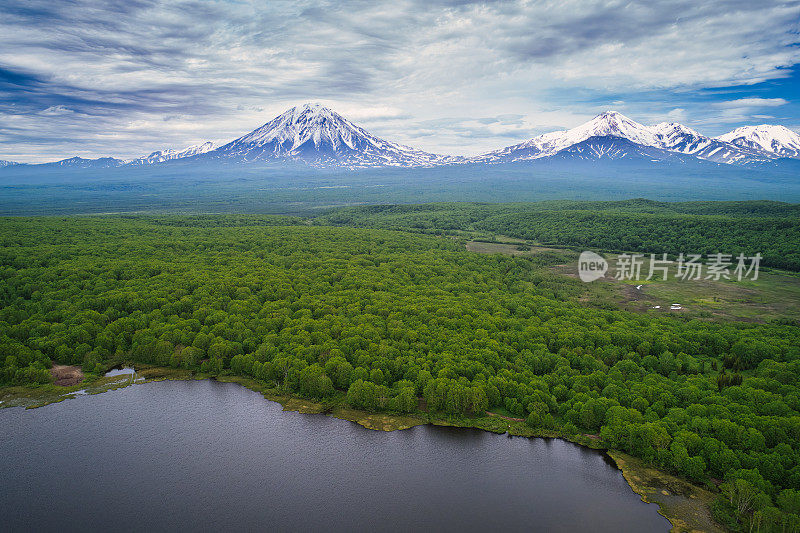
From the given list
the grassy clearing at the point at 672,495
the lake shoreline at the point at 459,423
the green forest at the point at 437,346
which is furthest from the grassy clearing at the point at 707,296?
the grassy clearing at the point at 672,495

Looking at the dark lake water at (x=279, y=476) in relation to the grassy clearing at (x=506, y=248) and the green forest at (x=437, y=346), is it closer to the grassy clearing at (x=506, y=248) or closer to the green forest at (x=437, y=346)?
the green forest at (x=437, y=346)

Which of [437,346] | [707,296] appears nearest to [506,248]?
[707,296]

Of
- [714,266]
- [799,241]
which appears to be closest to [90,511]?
[714,266]

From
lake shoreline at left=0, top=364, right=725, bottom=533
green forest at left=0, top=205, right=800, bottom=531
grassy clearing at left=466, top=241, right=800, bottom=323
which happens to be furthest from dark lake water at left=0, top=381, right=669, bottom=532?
grassy clearing at left=466, top=241, right=800, bottom=323

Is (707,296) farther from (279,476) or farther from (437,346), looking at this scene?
(279,476)

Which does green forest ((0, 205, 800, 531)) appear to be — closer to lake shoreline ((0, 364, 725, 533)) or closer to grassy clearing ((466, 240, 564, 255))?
lake shoreline ((0, 364, 725, 533))

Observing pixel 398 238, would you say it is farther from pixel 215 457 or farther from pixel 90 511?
pixel 90 511

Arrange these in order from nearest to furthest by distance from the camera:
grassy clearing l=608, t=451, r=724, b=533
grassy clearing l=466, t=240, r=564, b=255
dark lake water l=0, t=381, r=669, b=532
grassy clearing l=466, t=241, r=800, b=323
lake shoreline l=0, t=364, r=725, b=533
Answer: grassy clearing l=608, t=451, r=724, b=533, dark lake water l=0, t=381, r=669, b=532, lake shoreline l=0, t=364, r=725, b=533, grassy clearing l=466, t=241, r=800, b=323, grassy clearing l=466, t=240, r=564, b=255
